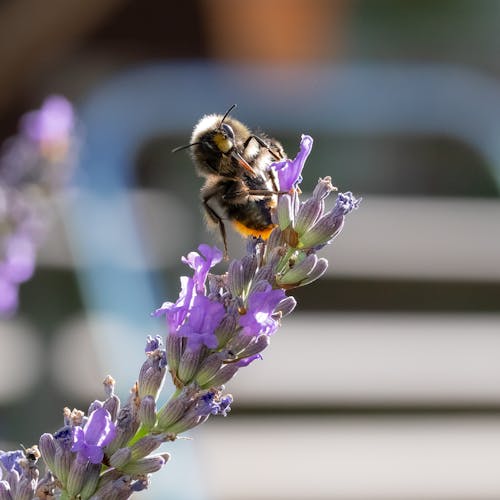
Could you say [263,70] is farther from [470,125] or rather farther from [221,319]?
[221,319]

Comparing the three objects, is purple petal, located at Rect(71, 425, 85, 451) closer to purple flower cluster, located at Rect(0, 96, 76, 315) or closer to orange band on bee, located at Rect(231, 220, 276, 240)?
orange band on bee, located at Rect(231, 220, 276, 240)

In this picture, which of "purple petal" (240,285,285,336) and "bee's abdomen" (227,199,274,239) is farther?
"bee's abdomen" (227,199,274,239)

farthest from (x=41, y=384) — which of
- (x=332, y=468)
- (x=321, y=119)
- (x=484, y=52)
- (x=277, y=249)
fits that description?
(x=484, y=52)

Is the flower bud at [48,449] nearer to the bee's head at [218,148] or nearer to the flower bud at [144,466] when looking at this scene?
the flower bud at [144,466]

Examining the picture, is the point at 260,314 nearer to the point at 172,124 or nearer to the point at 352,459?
the point at 352,459

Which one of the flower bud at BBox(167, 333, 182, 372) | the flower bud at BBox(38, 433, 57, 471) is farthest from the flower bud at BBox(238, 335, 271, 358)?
the flower bud at BBox(38, 433, 57, 471)

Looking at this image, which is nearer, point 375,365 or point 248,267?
point 248,267

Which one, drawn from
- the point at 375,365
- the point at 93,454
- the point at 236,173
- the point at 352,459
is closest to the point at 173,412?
the point at 93,454
